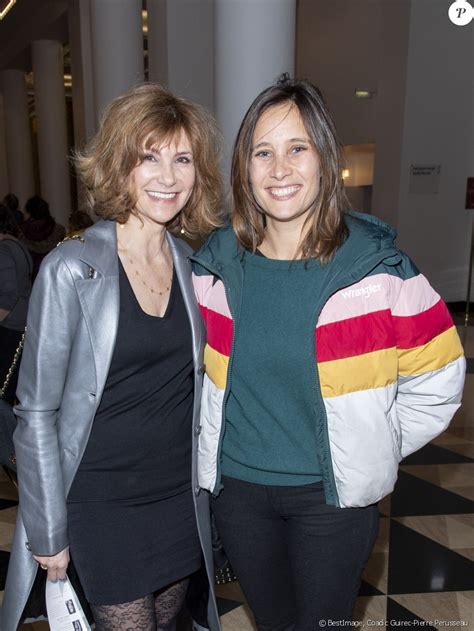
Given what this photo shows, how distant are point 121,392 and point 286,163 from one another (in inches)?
32.8

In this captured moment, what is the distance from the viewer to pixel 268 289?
1.82 metres

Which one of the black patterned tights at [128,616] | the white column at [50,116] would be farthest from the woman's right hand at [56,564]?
the white column at [50,116]

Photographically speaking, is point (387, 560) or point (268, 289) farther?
point (387, 560)

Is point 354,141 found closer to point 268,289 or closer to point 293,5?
point 293,5

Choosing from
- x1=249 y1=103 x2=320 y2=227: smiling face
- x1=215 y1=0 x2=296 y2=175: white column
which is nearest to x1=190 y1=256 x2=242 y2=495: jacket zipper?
x1=249 y1=103 x2=320 y2=227: smiling face

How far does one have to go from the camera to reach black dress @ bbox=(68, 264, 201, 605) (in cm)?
181

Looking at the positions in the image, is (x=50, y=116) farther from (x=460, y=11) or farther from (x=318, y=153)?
(x=318, y=153)

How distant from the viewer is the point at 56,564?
181 centimetres

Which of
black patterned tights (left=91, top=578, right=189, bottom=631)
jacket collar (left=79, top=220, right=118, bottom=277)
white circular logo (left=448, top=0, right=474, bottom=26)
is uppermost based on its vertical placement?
white circular logo (left=448, top=0, right=474, bottom=26)

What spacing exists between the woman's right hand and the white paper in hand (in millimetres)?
29

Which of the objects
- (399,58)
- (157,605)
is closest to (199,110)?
(157,605)

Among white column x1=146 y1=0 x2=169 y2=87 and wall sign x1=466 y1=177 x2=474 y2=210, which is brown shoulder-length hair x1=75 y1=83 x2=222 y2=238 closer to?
white column x1=146 y1=0 x2=169 y2=87

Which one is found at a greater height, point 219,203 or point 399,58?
point 399,58

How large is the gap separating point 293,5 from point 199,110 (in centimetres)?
289
